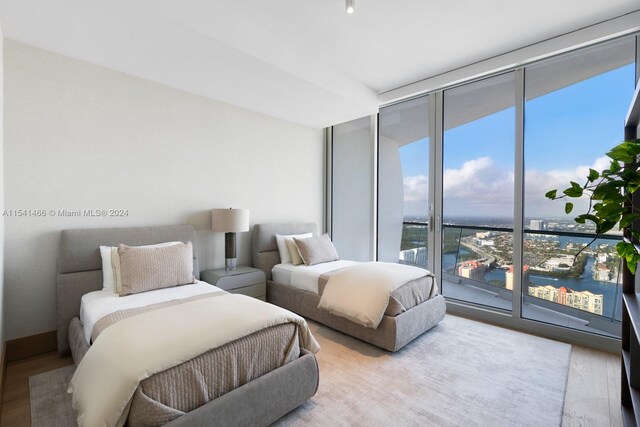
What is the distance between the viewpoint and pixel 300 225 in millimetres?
4438

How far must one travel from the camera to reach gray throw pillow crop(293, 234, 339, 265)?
368 cm

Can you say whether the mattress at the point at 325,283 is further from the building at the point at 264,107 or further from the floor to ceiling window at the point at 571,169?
the floor to ceiling window at the point at 571,169

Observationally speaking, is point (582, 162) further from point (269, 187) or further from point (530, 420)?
point (269, 187)

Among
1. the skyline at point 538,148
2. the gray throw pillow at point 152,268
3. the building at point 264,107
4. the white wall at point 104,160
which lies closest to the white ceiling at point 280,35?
the building at point 264,107

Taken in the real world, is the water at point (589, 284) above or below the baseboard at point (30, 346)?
above

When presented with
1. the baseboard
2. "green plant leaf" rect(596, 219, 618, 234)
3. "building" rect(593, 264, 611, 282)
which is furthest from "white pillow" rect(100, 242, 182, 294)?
"building" rect(593, 264, 611, 282)

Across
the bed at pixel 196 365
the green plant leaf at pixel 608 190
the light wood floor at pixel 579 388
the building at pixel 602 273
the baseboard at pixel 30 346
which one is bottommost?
the light wood floor at pixel 579 388

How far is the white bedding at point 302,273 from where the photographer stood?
10.7 feet

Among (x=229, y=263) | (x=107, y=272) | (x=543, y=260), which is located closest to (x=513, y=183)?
(x=543, y=260)

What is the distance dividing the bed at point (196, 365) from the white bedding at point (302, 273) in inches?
43.2

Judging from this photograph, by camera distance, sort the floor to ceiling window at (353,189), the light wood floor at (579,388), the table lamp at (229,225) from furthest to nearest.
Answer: the floor to ceiling window at (353,189) → the table lamp at (229,225) → the light wood floor at (579,388)

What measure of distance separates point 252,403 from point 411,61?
3631 mm

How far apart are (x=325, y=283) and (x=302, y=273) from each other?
0.38 meters

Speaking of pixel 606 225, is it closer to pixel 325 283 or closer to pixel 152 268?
pixel 325 283
